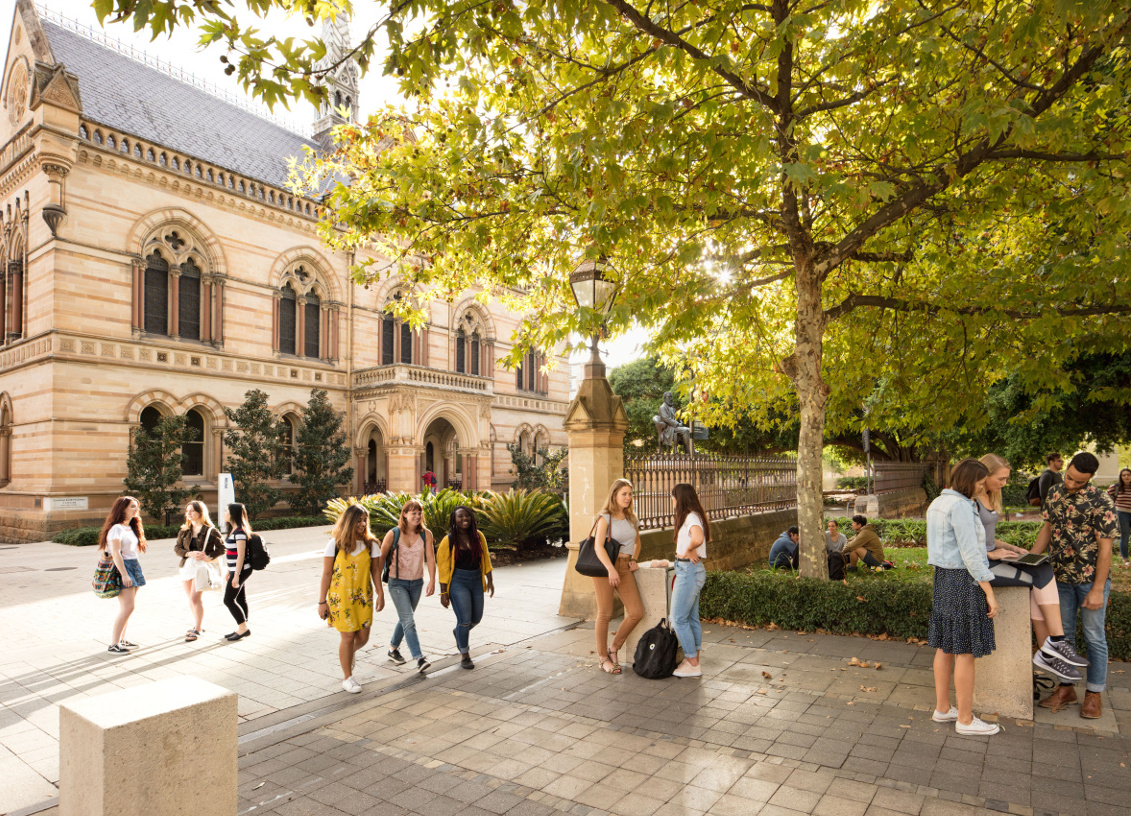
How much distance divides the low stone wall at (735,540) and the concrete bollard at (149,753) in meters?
6.49

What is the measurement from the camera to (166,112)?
2444 cm

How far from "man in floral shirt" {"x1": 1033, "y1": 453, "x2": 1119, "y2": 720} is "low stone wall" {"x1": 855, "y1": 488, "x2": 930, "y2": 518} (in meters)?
17.7

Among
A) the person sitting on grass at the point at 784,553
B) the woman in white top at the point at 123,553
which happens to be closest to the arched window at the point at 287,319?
the woman in white top at the point at 123,553

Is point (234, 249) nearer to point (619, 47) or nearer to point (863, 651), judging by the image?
point (619, 47)

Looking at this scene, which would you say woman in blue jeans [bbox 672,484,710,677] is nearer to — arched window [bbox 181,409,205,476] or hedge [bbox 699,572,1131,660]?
hedge [bbox 699,572,1131,660]

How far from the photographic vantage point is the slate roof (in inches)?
880

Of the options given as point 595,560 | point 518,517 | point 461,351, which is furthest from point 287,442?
point 595,560

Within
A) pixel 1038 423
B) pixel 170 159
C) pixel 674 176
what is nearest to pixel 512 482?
pixel 170 159

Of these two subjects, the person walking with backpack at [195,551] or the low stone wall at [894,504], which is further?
the low stone wall at [894,504]

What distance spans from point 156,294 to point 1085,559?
79.2 feet

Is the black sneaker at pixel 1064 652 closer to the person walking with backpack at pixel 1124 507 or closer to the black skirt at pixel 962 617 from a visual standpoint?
the black skirt at pixel 962 617

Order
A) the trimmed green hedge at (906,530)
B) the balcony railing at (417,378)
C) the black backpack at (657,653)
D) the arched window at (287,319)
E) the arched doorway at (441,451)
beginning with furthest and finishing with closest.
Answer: the arched doorway at (441,451) → the balcony railing at (417,378) → the arched window at (287,319) → the trimmed green hedge at (906,530) → the black backpack at (657,653)

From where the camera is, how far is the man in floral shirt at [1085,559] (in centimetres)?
503

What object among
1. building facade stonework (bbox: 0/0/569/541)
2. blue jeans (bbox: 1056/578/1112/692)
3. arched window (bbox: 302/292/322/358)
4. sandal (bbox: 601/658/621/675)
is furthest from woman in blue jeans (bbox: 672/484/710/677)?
arched window (bbox: 302/292/322/358)
